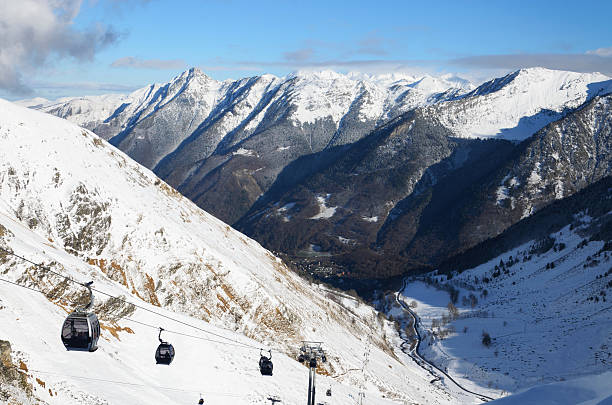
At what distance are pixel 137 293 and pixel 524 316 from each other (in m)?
94.7

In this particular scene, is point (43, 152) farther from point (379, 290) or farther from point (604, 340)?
point (379, 290)

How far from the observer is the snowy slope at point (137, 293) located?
30.9 meters

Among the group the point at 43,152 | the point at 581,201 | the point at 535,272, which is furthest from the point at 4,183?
the point at 581,201

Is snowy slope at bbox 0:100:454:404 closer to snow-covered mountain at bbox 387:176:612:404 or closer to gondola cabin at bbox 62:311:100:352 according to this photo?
gondola cabin at bbox 62:311:100:352

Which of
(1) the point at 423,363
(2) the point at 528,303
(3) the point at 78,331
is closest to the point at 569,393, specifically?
A: (3) the point at 78,331

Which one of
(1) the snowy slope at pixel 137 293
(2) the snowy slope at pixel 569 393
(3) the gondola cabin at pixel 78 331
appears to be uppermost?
(1) the snowy slope at pixel 137 293

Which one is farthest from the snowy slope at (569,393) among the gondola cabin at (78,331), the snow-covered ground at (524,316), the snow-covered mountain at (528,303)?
the snow-covered ground at (524,316)

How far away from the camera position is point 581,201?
177 m

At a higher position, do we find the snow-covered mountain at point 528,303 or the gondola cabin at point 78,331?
the snow-covered mountain at point 528,303

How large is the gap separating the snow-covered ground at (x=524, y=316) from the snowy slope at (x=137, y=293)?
24.7 metres

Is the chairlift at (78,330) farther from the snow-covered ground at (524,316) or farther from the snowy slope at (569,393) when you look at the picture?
the snow-covered ground at (524,316)

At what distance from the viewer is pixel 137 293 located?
50.9 metres

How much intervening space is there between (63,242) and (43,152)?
1280 cm

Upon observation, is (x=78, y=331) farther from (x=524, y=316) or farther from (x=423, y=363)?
(x=524, y=316)
